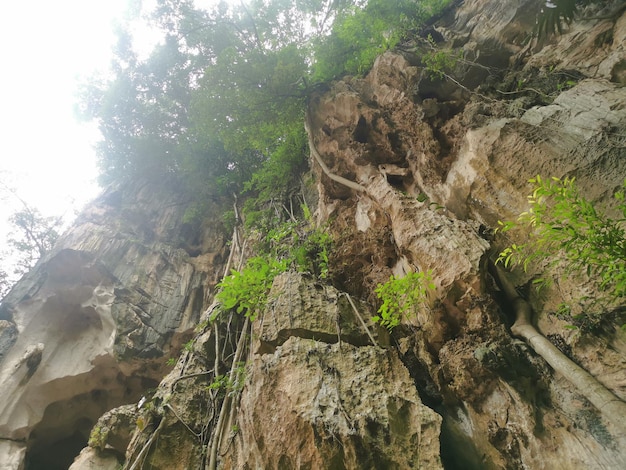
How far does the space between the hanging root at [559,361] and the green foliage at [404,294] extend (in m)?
0.73

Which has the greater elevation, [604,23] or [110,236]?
[110,236]

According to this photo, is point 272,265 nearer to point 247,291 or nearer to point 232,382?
point 247,291

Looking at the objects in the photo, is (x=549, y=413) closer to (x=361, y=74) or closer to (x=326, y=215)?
(x=326, y=215)

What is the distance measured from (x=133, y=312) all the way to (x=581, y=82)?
31.0 feet

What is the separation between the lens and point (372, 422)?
8.36 feet

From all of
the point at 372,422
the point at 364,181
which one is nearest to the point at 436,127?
the point at 364,181

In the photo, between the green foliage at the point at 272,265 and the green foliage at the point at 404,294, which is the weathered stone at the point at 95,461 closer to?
the green foliage at the point at 272,265

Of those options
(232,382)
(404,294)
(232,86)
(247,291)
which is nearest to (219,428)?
(232,382)

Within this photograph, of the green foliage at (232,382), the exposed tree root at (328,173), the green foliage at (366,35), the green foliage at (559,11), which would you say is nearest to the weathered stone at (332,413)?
the green foliage at (232,382)

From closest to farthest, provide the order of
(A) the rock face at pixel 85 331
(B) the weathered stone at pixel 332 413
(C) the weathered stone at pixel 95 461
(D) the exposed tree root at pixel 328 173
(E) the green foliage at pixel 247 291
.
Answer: (B) the weathered stone at pixel 332 413
(E) the green foliage at pixel 247 291
(C) the weathered stone at pixel 95 461
(D) the exposed tree root at pixel 328 173
(A) the rock face at pixel 85 331

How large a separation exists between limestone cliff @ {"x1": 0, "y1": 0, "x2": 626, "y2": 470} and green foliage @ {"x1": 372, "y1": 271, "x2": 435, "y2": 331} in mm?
182

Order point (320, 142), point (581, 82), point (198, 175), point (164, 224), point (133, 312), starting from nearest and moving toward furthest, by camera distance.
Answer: point (581, 82)
point (320, 142)
point (133, 312)
point (164, 224)
point (198, 175)

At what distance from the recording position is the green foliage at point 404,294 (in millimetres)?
3232

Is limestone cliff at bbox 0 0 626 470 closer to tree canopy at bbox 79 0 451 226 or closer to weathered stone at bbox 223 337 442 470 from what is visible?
weathered stone at bbox 223 337 442 470
